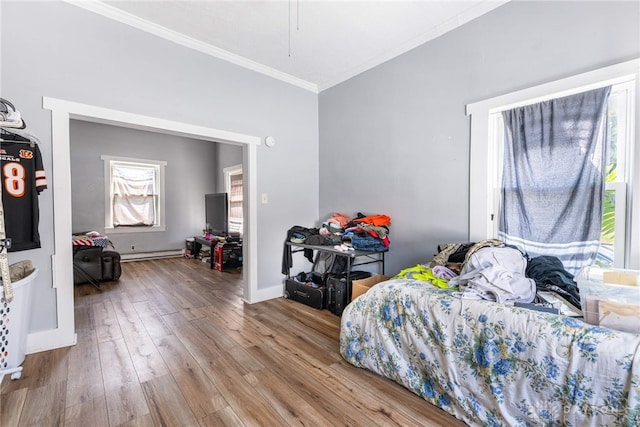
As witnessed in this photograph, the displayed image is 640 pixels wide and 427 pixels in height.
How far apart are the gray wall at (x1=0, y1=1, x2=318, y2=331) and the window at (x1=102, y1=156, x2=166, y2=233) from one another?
3717mm

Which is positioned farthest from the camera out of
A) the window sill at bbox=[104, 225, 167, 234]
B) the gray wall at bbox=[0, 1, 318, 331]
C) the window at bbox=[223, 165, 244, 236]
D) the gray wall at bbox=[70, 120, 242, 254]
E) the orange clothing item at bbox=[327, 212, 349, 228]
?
the window at bbox=[223, 165, 244, 236]

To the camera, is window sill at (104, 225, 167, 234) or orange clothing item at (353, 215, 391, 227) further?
window sill at (104, 225, 167, 234)

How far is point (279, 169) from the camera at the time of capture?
3.50 metres

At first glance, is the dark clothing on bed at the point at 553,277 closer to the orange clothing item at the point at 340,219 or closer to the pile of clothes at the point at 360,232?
the pile of clothes at the point at 360,232

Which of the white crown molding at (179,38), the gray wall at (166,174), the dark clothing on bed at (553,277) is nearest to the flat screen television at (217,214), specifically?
the gray wall at (166,174)

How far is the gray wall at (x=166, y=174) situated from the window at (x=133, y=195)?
0.10 meters

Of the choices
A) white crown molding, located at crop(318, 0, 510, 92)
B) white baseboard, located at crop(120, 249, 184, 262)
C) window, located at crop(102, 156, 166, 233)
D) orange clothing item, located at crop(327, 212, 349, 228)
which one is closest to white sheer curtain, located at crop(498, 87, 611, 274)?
white crown molding, located at crop(318, 0, 510, 92)

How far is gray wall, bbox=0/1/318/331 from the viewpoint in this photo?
81.4 inches

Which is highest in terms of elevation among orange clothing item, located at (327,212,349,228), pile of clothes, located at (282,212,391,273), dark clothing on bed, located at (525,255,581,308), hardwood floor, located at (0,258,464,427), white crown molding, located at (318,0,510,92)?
white crown molding, located at (318,0,510,92)

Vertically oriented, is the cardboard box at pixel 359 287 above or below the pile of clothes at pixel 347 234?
below

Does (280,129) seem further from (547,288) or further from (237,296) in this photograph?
(547,288)

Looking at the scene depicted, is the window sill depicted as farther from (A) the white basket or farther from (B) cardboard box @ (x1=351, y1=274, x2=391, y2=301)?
(B) cardboard box @ (x1=351, y1=274, x2=391, y2=301)

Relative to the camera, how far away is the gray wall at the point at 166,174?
514 centimetres

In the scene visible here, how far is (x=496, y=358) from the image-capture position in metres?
1.36
